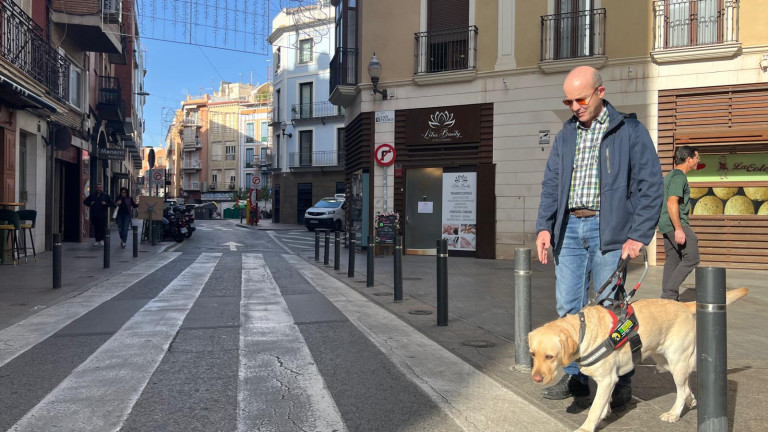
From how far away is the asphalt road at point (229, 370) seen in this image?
133 inches

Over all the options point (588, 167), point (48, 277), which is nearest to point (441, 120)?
point (48, 277)

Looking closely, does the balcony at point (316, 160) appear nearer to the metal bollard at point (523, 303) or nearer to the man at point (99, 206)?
the man at point (99, 206)

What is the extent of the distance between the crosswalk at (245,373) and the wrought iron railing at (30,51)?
310 inches

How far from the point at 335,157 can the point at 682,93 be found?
31.2 m

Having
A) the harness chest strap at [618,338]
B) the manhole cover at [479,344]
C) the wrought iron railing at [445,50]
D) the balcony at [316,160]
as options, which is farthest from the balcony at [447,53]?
the balcony at [316,160]

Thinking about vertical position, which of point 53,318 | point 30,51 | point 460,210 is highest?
point 30,51

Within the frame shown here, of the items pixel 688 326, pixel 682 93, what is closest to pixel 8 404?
pixel 688 326

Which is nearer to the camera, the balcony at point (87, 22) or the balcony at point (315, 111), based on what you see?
the balcony at point (87, 22)

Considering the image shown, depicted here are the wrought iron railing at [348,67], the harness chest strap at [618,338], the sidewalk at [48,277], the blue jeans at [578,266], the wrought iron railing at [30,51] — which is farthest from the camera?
the wrought iron railing at [348,67]

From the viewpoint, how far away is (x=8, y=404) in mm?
3607

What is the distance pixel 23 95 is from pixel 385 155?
807cm

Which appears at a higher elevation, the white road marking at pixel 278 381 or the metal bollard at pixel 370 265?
the metal bollard at pixel 370 265

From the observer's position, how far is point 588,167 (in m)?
3.60

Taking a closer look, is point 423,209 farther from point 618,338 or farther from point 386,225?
point 618,338
